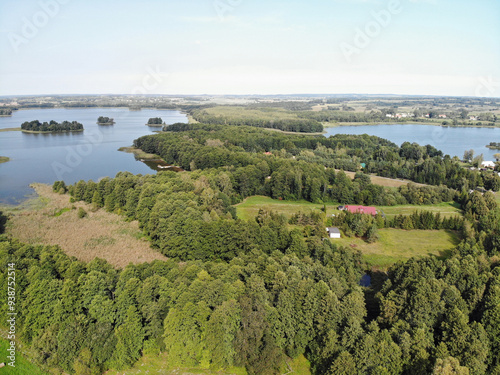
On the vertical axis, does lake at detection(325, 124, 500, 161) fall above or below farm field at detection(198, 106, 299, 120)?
below

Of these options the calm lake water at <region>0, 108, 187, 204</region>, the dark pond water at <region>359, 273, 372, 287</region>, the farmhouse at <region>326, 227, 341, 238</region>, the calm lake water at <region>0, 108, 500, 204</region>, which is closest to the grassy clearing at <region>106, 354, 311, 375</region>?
the dark pond water at <region>359, 273, 372, 287</region>

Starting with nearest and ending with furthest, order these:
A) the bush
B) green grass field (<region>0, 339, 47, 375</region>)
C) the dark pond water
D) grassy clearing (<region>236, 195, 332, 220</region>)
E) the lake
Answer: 1. green grass field (<region>0, 339, 47, 375</region>)
2. the dark pond water
3. the bush
4. grassy clearing (<region>236, 195, 332, 220</region>)
5. the lake

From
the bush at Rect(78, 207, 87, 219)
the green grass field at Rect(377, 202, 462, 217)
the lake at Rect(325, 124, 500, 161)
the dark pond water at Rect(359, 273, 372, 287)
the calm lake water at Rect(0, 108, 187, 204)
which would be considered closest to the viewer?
the dark pond water at Rect(359, 273, 372, 287)

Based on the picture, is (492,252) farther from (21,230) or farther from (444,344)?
(21,230)

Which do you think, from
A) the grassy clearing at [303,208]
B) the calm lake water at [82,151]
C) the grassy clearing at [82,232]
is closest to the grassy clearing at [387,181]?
the grassy clearing at [303,208]

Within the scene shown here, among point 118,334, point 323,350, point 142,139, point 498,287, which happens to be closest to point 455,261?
point 498,287

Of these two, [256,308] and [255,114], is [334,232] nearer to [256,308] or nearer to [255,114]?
[256,308]

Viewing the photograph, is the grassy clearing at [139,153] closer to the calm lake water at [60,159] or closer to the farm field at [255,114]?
the calm lake water at [60,159]

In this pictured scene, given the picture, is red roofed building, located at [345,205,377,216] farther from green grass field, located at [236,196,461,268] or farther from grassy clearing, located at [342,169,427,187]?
grassy clearing, located at [342,169,427,187]
